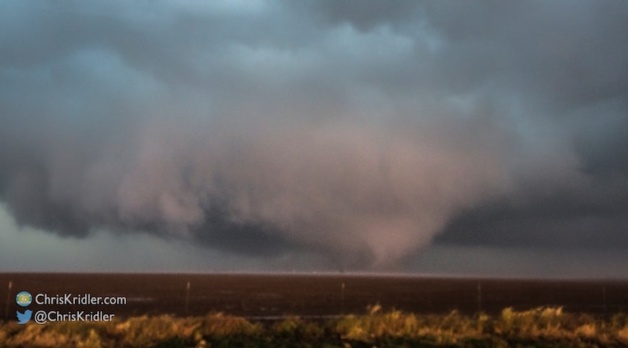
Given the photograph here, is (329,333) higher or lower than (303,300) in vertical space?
higher

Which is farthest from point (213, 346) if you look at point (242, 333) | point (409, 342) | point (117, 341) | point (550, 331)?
point (550, 331)

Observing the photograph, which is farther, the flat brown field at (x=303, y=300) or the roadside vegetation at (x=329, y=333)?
the flat brown field at (x=303, y=300)

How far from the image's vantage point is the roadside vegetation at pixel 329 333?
15805mm

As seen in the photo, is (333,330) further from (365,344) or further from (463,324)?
(463,324)

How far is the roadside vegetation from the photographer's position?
15805 millimetres

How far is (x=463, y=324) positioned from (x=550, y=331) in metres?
2.42

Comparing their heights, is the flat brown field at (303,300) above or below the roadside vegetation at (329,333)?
below

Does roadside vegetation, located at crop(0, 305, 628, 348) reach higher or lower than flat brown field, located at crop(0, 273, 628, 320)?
higher

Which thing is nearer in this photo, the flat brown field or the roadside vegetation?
the roadside vegetation

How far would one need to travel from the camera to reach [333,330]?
57.8ft

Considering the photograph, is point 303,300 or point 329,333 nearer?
point 329,333

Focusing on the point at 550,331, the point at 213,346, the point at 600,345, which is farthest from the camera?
the point at 550,331

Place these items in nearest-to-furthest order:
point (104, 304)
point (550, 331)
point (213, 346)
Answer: point (213, 346) → point (550, 331) → point (104, 304)

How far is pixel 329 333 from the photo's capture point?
17391 mm
